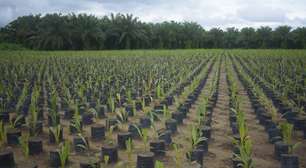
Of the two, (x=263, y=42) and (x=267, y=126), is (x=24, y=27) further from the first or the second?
(x=267, y=126)

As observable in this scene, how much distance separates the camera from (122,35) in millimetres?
41562

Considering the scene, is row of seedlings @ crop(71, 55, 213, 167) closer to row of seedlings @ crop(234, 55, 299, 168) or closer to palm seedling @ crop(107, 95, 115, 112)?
palm seedling @ crop(107, 95, 115, 112)

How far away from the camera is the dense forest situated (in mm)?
37031

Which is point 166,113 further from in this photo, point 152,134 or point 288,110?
point 288,110

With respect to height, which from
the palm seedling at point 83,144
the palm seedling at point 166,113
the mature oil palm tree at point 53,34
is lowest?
the palm seedling at point 83,144

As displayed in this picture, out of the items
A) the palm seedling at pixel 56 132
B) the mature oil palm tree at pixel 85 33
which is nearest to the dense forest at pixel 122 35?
the mature oil palm tree at pixel 85 33

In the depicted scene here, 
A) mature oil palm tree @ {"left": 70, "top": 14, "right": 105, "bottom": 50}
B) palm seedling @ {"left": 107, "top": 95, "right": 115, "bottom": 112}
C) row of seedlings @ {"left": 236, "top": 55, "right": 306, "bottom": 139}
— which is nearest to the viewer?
row of seedlings @ {"left": 236, "top": 55, "right": 306, "bottom": 139}

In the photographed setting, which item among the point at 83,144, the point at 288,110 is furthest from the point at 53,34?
the point at 83,144

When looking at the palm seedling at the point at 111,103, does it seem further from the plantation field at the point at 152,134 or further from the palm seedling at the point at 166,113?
the palm seedling at the point at 166,113

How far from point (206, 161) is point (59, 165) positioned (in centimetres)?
142

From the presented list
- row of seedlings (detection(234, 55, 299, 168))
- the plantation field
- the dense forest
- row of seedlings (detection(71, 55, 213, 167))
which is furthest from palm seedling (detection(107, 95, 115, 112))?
the dense forest

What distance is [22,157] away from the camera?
12.3ft

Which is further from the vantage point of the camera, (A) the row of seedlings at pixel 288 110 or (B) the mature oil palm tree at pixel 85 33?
(B) the mature oil palm tree at pixel 85 33

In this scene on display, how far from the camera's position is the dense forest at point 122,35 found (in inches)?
1458
